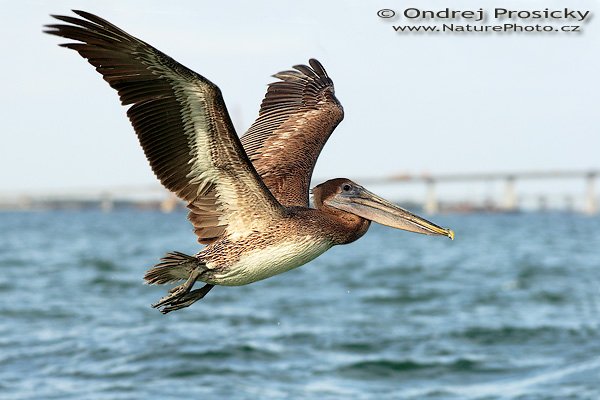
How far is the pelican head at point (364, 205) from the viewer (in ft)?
21.7

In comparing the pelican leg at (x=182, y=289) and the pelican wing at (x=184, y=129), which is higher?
the pelican wing at (x=184, y=129)

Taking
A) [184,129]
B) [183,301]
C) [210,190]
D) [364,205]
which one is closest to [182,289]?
[183,301]

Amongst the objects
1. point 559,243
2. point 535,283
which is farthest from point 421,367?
point 559,243

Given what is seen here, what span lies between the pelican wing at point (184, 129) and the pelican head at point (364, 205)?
41 cm

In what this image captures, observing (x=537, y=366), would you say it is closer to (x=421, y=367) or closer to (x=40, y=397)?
(x=421, y=367)

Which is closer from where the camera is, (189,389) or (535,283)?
(189,389)

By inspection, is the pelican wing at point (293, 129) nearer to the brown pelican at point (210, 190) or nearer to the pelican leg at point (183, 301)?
the brown pelican at point (210, 190)

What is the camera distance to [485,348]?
18.7m

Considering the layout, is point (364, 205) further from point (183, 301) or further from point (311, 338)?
point (311, 338)

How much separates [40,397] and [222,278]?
8.92 m

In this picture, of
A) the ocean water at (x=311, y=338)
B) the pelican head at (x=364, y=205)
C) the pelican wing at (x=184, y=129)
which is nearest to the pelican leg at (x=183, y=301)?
the pelican wing at (x=184, y=129)

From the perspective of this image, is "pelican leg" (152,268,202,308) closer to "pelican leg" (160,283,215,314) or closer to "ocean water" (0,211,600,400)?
"pelican leg" (160,283,215,314)

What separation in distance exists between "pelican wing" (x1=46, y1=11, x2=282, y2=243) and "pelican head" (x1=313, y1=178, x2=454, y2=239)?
41 centimetres

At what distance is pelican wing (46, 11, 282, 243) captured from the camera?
573 centimetres
